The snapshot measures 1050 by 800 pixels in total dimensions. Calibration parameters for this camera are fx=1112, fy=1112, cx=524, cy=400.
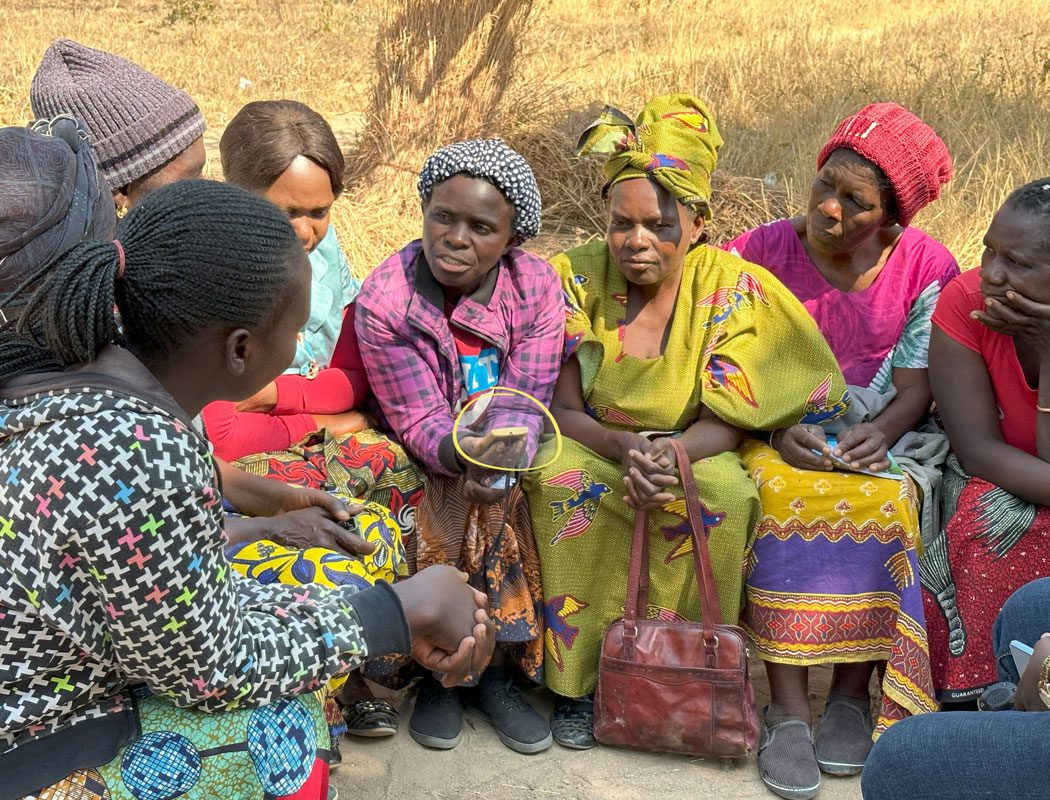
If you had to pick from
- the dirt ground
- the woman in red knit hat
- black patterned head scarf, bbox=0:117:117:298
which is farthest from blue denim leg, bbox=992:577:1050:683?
black patterned head scarf, bbox=0:117:117:298

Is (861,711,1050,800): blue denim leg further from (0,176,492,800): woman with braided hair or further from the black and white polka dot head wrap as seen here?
the black and white polka dot head wrap

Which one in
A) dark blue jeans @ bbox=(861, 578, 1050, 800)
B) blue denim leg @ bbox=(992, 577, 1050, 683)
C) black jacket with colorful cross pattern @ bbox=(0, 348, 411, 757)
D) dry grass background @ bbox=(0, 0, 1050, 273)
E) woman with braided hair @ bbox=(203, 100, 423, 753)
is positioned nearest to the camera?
black jacket with colorful cross pattern @ bbox=(0, 348, 411, 757)

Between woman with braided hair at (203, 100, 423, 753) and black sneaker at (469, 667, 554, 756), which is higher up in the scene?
woman with braided hair at (203, 100, 423, 753)

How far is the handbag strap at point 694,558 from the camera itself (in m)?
3.15

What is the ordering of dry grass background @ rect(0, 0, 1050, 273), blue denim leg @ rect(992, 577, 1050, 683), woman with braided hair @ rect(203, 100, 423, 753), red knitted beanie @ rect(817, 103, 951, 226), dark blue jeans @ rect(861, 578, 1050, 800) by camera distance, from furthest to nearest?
dry grass background @ rect(0, 0, 1050, 273), red knitted beanie @ rect(817, 103, 951, 226), woman with braided hair @ rect(203, 100, 423, 753), blue denim leg @ rect(992, 577, 1050, 683), dark blue jeans @ rect(861, 578, 1050, 800)

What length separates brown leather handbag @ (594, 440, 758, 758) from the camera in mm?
3094

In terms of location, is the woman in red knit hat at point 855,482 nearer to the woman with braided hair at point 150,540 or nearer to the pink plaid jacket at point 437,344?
the pink plaid jacket at point 437,344

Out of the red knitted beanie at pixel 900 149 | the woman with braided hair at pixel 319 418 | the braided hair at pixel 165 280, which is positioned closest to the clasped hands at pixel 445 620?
the woman with braided hair at pixel 319 418

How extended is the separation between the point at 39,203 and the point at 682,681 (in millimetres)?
2047

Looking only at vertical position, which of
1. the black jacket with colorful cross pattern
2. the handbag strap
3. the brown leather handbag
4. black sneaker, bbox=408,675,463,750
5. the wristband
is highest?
the black jacket with colorful cross pattern

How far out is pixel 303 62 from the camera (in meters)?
10.6

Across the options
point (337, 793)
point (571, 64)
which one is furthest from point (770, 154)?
point (337, 793)

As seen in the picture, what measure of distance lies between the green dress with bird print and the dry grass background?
8.38 ft

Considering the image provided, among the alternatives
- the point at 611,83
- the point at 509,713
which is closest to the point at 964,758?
the point at 509,713
